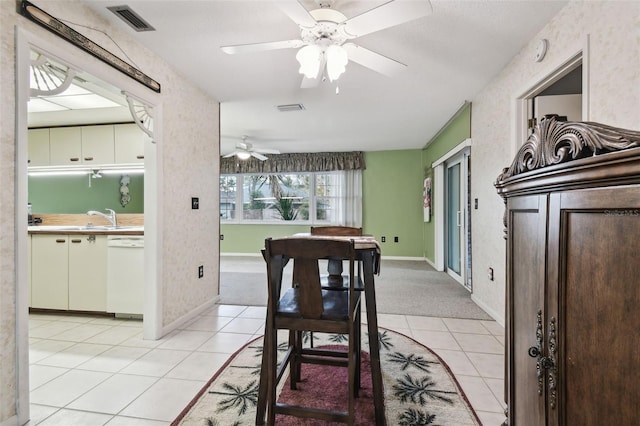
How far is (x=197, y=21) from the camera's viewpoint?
82.0 inches

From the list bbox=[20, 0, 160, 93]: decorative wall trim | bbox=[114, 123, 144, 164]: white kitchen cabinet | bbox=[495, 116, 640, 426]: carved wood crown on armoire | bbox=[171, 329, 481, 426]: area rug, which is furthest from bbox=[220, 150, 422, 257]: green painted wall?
bbox=[495, 116, 640, 426]: carved wood crown on armoire

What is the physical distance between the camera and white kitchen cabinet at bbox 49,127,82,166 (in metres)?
3.47

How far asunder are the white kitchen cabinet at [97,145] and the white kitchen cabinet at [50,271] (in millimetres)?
925

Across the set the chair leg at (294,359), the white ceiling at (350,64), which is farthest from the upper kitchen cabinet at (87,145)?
the chair leg at (294,359)

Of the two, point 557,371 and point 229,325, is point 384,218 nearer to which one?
point 229,325

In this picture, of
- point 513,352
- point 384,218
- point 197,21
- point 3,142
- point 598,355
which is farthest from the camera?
point 384,218

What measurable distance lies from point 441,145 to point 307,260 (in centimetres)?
448

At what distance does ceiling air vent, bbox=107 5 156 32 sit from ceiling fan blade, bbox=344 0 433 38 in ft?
4.69

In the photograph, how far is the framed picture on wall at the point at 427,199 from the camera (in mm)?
5781

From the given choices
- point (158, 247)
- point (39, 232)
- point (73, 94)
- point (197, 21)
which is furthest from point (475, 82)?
point (39, 232)

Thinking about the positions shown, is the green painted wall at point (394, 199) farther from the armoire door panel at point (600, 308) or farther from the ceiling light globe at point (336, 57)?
the armoire door panel at point (600, 308)

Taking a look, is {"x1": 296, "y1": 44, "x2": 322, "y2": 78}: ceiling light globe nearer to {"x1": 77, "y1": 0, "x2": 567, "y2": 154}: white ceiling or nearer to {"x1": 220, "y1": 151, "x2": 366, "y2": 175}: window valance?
{"x1": 77, "y1": 0, "x2": 567, "y2": 154}: white ceiling

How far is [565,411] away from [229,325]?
261 cm

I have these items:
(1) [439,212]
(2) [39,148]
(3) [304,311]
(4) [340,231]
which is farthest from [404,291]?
(2) [39,148]
